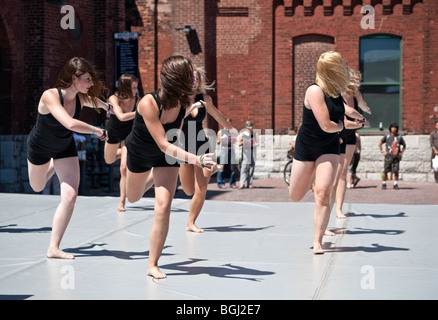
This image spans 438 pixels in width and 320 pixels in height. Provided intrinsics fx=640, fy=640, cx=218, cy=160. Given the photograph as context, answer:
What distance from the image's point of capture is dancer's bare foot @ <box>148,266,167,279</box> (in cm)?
512

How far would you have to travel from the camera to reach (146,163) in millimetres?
5242

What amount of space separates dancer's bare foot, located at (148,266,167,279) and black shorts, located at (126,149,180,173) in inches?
32.1

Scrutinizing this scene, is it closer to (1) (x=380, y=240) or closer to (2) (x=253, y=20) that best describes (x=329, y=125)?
(1) (x=380, y=240)

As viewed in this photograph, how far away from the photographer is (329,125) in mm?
5977

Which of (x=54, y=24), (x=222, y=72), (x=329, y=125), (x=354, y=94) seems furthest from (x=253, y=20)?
(x=329, y=125)

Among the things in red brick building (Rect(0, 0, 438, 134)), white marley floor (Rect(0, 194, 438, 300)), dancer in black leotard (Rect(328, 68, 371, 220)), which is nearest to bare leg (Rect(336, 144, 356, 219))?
dancer in black leotard (Rect(328, 68, 371, 220))

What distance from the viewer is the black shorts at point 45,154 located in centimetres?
595

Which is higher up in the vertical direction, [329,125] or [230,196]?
[329,125]

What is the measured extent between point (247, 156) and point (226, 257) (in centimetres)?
1099

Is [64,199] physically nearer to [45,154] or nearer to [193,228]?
[45,154]

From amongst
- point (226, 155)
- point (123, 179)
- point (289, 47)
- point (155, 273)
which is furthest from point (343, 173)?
point (289, 47)

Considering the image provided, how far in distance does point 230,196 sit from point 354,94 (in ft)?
23.9

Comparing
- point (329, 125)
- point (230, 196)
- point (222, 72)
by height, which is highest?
point (222, 72)
